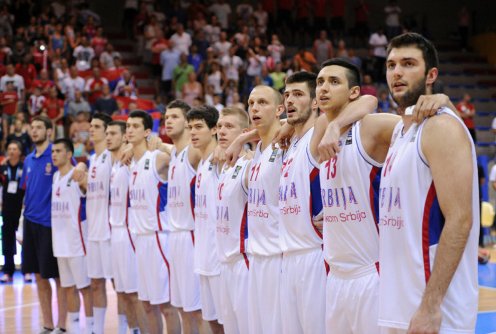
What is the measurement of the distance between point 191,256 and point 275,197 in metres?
1.97

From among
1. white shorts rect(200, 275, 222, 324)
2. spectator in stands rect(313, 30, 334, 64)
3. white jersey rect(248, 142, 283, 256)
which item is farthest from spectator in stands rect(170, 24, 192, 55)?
white jersey rect(248, 142, 283, 256)

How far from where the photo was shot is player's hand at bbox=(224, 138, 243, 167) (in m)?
6.72

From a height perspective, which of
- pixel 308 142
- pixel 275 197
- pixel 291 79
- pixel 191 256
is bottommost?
pixel 191 256

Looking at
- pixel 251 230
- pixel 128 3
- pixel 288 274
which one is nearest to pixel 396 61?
pixel 288 274

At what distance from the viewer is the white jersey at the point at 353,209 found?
473 cm

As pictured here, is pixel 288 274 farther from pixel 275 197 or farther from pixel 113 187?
pixel 113 187

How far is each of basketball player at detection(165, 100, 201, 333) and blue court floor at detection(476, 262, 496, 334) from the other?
10.6 ft

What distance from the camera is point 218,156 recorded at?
7203mm

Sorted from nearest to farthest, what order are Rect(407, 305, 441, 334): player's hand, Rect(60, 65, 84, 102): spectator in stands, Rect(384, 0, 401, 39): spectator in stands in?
Rect(407, 305, 441, 334): player's hand, Rect(60, 65, 84, 102): spectator in stands, Rect(384, 0, 401, 39): spectator in stands

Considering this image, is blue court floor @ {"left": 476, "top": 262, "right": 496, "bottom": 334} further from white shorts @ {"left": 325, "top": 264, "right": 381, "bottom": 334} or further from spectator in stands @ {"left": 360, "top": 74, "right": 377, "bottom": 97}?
spectator in stands @ {"left": 360, "top": 74, "right": 377, "bottom": 97}

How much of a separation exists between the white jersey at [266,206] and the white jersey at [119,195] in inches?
121

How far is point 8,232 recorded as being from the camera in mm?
12961

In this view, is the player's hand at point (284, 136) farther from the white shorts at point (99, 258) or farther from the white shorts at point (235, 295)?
the white shorts at point (99, 258)

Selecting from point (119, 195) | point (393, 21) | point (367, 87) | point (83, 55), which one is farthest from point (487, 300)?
point (393, 21)
